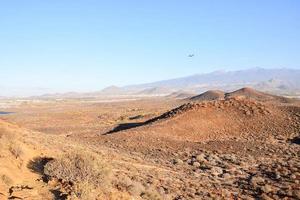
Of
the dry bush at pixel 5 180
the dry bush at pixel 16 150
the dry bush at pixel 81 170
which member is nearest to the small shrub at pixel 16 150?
the dry bush at pixel 16 150

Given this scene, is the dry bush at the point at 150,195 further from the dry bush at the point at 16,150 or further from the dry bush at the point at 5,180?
the dry bush at the point at 16,150

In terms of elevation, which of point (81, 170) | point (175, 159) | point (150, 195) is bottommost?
point (175, 159)

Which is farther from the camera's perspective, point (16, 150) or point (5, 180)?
point (16, 150)

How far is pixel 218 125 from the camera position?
27.4 meters

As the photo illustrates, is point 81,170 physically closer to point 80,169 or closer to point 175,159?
point 80,169

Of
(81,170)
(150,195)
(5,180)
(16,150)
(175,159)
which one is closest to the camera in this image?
(5,180)

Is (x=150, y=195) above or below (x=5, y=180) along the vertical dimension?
below

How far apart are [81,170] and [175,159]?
8843 mm

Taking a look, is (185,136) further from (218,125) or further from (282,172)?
(282,172)

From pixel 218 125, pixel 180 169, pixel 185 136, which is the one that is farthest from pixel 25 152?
pixel 218 125

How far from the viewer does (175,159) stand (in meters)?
19.1

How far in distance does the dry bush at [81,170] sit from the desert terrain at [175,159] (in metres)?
0.03

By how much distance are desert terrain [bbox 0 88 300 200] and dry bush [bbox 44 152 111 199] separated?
0.03 m


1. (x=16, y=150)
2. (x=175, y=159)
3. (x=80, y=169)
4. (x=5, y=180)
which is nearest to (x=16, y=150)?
(x=16, y=150)
